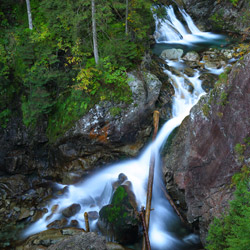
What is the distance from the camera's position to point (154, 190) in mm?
7996

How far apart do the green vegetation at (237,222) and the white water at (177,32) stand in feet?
41.3

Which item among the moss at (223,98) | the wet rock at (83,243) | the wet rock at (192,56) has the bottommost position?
the wet rock at (83,243)

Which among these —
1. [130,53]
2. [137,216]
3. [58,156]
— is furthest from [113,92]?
[137,216]

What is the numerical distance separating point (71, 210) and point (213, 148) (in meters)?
5.80

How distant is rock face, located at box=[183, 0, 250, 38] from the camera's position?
17.2 meters

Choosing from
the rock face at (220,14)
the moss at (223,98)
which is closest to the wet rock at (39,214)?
the moss at (223,98)

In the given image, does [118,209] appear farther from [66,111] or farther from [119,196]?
[66,111]

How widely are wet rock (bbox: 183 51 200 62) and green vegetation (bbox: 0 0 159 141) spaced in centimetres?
371

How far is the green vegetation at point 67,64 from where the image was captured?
888 centimetres

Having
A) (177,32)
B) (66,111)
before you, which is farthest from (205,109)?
(177,32)

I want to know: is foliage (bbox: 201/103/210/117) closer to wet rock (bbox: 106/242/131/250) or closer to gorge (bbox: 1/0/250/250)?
gorge (bbox: 1/0/250/250)

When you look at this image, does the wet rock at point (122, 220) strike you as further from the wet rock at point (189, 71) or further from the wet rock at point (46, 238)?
the wet rock at point (189, 71)

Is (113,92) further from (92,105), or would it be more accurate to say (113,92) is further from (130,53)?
(130,53)

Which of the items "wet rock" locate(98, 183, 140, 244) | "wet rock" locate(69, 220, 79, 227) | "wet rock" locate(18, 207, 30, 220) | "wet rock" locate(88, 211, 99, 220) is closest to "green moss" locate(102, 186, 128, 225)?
"wet rock" locate(98, 183, 140, 244)
